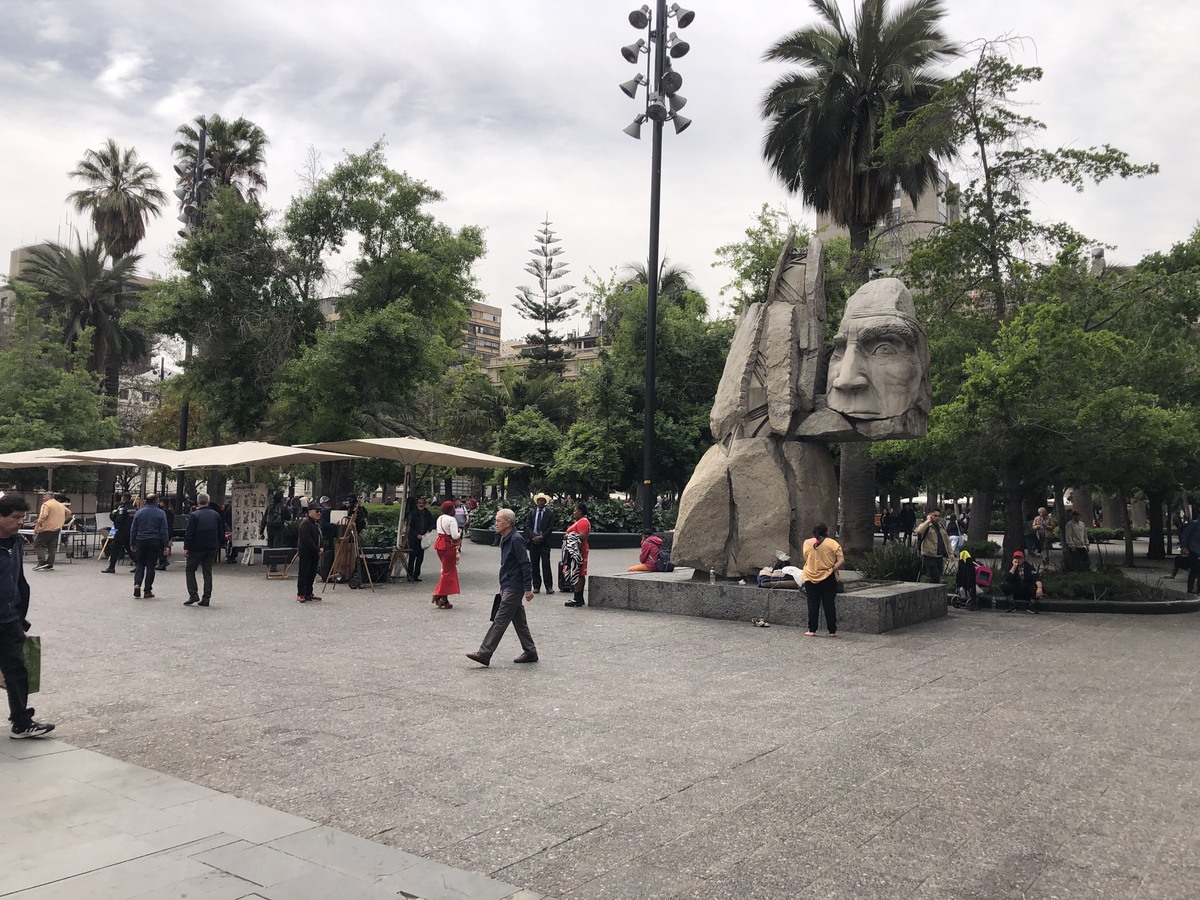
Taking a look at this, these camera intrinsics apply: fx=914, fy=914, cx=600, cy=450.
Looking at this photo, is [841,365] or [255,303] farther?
[255,303]

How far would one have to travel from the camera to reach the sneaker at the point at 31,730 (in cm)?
595

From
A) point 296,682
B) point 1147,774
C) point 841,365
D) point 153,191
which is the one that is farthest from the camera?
point 153,191

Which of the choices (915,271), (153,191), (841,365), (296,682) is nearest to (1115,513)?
(915,271)

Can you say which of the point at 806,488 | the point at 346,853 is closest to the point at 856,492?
the point at 806,488

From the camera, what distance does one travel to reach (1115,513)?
5369 centimetres

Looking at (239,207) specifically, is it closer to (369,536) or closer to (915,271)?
(369,536)

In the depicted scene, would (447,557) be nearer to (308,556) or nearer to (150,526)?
(308,556)

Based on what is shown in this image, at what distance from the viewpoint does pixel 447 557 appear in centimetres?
1350

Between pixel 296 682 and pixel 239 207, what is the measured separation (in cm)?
2083

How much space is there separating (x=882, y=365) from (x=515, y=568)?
6.27 m

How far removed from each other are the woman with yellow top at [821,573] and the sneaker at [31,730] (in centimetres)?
782

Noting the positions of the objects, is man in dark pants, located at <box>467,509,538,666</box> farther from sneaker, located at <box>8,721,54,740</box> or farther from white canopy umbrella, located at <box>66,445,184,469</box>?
white canopy umbrella, located at <box>66,445,184,469</box>

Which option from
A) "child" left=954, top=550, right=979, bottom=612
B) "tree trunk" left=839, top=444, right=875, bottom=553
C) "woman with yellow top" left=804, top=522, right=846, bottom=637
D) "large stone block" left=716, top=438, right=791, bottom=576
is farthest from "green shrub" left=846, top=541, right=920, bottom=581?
"woman with yellow top" left=804, top=522, right=846, bottom=637

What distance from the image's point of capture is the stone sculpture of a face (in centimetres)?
1234
